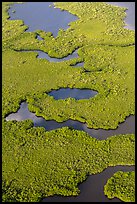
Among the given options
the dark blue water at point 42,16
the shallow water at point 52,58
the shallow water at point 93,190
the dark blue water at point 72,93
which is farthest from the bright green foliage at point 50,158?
the dark blue water at point 42,16

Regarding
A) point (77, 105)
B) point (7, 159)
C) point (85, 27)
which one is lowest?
point (7, 159)

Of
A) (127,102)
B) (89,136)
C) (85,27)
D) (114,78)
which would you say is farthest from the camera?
(85,27)

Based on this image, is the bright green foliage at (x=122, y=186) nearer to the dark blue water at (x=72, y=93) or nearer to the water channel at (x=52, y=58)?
the dark blue water at (x=72, y=93)

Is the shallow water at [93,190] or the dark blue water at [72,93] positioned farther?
the dark blue water at [72,93]

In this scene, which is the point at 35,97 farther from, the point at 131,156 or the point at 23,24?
the point at 23,24

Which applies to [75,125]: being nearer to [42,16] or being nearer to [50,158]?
[50,158]

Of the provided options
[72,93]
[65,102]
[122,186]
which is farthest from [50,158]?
[72,93]

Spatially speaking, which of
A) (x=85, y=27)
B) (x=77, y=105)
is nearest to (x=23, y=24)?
(x=85, y=27)
